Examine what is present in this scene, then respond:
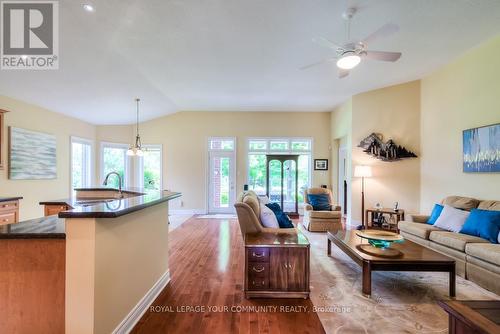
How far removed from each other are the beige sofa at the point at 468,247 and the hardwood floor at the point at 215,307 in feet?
6.61

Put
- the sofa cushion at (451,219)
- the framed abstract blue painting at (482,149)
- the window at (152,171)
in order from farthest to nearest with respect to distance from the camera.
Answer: the window at (152,171)
the framed abstract blue painting at (482,149)
the sofa cushion at (451,219)

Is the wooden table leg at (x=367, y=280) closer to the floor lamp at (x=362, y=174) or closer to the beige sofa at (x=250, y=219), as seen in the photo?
the beige sofa at (x=250, y=219)

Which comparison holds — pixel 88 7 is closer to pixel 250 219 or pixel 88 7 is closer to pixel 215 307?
pixel 250 219

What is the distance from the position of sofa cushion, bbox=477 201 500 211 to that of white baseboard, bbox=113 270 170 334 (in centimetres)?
449

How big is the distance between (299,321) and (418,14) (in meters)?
3.78

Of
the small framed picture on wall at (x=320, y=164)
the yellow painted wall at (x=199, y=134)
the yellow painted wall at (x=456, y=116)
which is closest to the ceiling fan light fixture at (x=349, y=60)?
the yellow painted wall at (x=456, y=116)

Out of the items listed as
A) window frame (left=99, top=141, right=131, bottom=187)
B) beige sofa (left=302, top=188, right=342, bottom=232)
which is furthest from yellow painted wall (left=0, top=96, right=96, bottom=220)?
beige sofa (left=302, top=188, right=342, bottom=232)

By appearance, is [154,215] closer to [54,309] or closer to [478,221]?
[54,309]

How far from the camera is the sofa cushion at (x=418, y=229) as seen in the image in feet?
11.7

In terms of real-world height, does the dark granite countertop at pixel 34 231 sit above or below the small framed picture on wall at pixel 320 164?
below

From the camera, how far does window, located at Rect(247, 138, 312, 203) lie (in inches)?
283

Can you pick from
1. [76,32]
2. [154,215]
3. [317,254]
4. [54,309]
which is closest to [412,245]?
[317,254]

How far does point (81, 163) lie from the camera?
643 centimetres

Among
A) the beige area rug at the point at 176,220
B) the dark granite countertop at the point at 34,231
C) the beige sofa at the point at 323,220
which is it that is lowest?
the beige area rug at the point at 176,220
